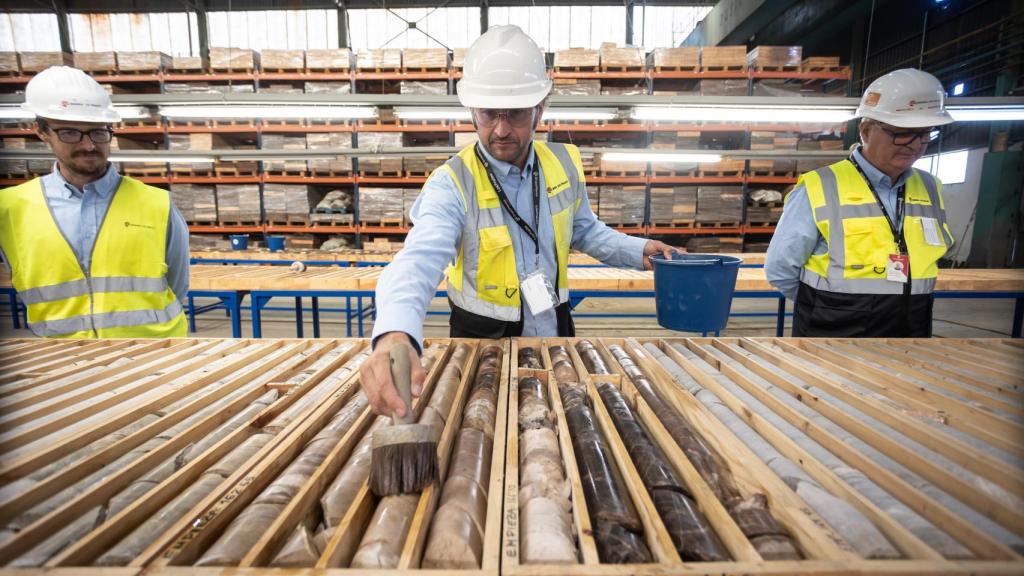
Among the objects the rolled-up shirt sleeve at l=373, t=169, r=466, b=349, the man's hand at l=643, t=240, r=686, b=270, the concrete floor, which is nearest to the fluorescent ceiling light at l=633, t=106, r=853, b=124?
the man's hand at l=643, t=240, r=686, b=270

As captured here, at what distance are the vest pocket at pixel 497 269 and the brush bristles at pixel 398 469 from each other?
127 cm

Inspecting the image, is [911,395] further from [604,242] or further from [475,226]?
[475,226]

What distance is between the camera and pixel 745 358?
210 centimetres

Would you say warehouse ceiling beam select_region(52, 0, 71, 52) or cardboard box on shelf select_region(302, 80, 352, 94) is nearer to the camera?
cardboard box on shelf select_region(302, 80, 352, 94)

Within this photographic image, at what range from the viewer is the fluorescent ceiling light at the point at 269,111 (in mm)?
4738

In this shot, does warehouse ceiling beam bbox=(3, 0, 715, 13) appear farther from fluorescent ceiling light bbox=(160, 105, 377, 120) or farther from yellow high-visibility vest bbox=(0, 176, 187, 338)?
yellow high-visibility vest bbox=(0, 176, 187, 338)

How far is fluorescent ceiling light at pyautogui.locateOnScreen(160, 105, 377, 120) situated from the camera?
4738 millimetres

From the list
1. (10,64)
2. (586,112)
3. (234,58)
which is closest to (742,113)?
(586,112)

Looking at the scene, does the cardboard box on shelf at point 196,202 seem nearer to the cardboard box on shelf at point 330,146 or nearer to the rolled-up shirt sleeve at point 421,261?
the cardboard box on shelf at point 330,146

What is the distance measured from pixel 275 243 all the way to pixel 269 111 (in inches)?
221

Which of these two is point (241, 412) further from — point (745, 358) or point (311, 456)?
point (745, 358)

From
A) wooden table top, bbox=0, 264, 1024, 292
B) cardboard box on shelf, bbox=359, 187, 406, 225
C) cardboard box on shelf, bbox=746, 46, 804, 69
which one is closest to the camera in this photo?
wooden table top, bbox=0, 264, 1024, 292

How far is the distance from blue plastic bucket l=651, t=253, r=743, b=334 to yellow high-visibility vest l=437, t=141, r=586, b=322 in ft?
2.04

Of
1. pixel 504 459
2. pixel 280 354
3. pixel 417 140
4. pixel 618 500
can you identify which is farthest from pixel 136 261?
pixel 417 140
